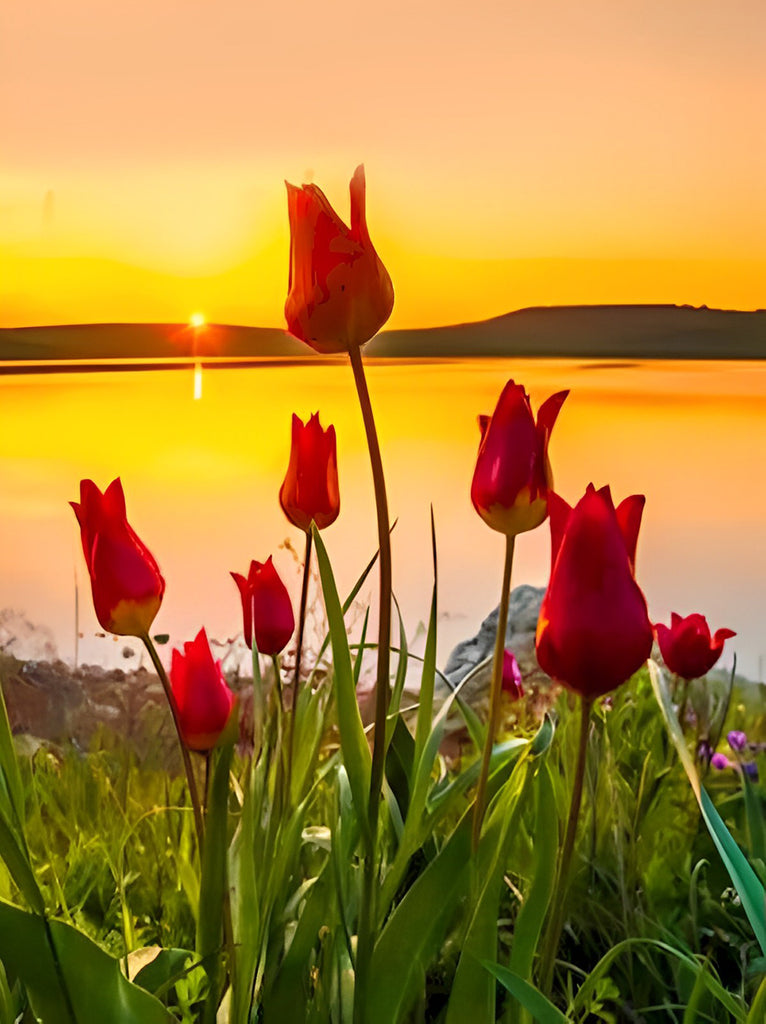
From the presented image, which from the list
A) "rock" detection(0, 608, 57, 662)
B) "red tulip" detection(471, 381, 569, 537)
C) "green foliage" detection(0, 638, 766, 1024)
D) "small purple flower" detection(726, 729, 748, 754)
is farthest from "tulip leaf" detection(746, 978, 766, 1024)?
"rock" detection(0, 608, 57, 662)

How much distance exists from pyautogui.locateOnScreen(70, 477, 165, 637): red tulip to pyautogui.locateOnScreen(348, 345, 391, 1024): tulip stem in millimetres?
123

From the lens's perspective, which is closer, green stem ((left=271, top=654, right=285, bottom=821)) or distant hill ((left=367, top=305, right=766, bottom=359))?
green stem ((left=271, top=654, right=285, bottom=821))

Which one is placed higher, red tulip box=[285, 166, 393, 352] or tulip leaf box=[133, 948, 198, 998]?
red tulip box=[285, 166, 393, 352]

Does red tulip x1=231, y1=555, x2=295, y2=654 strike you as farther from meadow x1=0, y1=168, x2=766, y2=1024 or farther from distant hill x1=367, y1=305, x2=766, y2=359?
distant hill x1=367, y1=305, x2=766, y2=359

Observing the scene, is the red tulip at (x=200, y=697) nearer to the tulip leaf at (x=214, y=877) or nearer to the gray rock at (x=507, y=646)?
the tulip leaf at (x=214, y=877)

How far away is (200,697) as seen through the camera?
0.52 metres

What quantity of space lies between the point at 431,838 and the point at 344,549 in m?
0.20

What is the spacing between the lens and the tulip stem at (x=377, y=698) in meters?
0.40

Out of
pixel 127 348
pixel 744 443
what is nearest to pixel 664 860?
pixel 744 443

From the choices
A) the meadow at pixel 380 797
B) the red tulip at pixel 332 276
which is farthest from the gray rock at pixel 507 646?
the red tulip at pixel 332 276

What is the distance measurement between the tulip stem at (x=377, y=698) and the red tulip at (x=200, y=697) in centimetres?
12

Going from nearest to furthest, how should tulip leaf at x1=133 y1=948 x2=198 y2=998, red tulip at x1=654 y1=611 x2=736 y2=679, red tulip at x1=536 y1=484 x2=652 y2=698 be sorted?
1. red tulip at x1=536 y1=484 x2=652 y2=698
2. tulip leaf at x1=133 y1=948 x2=198 y2=998
3. red tulip at x1=654 y1=611 x2=736 y2=679

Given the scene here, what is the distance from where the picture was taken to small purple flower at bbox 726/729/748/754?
0.74 m

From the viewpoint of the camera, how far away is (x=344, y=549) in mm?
→ 714
